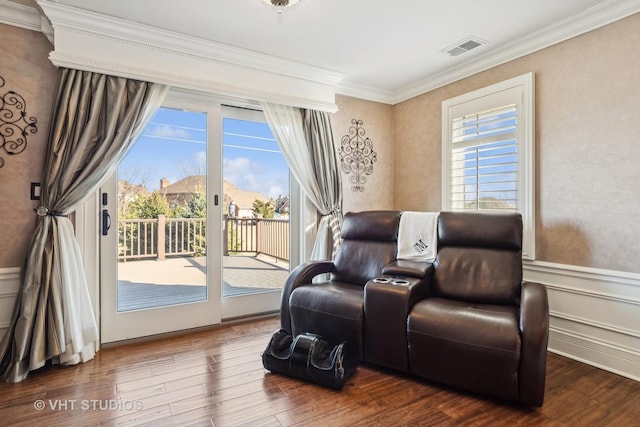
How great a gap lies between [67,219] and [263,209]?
164 centimetres

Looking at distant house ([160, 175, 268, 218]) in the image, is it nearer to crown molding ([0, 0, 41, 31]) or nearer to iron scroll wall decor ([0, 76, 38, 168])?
iron scroll wall decor ([0, 76, 38, 168])

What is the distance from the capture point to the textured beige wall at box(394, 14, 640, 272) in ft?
7.42

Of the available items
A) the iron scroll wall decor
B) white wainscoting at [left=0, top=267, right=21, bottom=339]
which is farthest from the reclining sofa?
the iron scroll wall decor

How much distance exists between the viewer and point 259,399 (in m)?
1.98

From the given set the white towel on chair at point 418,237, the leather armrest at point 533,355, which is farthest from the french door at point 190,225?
the leather armrest at point 533,355

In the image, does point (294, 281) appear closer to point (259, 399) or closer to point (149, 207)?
point (259, 399)

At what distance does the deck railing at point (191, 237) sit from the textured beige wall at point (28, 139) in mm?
631

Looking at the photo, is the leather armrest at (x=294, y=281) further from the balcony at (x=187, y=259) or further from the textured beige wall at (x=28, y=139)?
the textured beige wall at (x=28, y=139)

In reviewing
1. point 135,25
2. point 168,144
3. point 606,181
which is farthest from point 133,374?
point 606,181

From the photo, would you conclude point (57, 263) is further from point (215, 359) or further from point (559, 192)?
point (559, 192)

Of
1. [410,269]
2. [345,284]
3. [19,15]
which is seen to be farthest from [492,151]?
[19,15]

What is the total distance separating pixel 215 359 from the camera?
8.20 ft

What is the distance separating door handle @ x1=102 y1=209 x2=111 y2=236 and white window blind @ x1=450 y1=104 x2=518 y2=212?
322 cm

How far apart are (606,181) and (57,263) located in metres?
3.94
